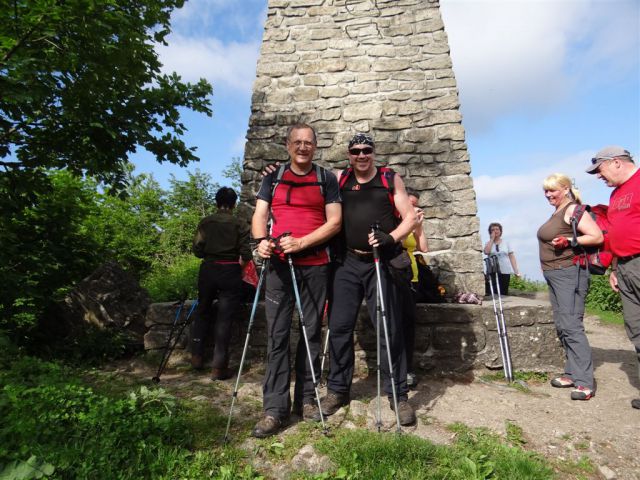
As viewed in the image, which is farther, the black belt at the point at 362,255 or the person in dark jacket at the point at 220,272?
the person in dark jacket at the point at 220,272

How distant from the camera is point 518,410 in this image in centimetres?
363

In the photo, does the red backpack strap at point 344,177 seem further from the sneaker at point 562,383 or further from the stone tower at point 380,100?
the sneaker at point 562,383

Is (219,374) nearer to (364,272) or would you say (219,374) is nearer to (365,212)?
(364,272)

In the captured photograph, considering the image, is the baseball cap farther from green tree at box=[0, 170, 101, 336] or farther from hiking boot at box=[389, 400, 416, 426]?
green tree at box=[0, 170, 101, 336]

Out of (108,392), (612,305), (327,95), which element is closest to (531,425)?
(108,392)

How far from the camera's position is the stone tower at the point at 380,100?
552cm

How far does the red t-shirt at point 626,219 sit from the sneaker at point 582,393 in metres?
1.34

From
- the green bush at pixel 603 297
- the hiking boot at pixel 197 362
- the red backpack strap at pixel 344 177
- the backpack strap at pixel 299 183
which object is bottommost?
the hiking boot at pixel 197 362

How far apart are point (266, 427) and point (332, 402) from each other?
1.99ft

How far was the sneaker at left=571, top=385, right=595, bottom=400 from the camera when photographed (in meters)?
3.87

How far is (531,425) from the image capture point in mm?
3342

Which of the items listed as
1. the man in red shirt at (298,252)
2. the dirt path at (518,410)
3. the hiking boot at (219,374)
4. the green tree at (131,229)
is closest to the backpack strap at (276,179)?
the man in red shirt at (298,252)

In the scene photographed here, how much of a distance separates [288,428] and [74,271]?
473 centimetres

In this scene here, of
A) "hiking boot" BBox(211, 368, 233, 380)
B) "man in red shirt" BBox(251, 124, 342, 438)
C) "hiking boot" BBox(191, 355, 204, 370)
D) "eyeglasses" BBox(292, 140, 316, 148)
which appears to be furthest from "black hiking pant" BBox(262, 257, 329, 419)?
"hiking boot" BBox(191, 355, 204, 370)
